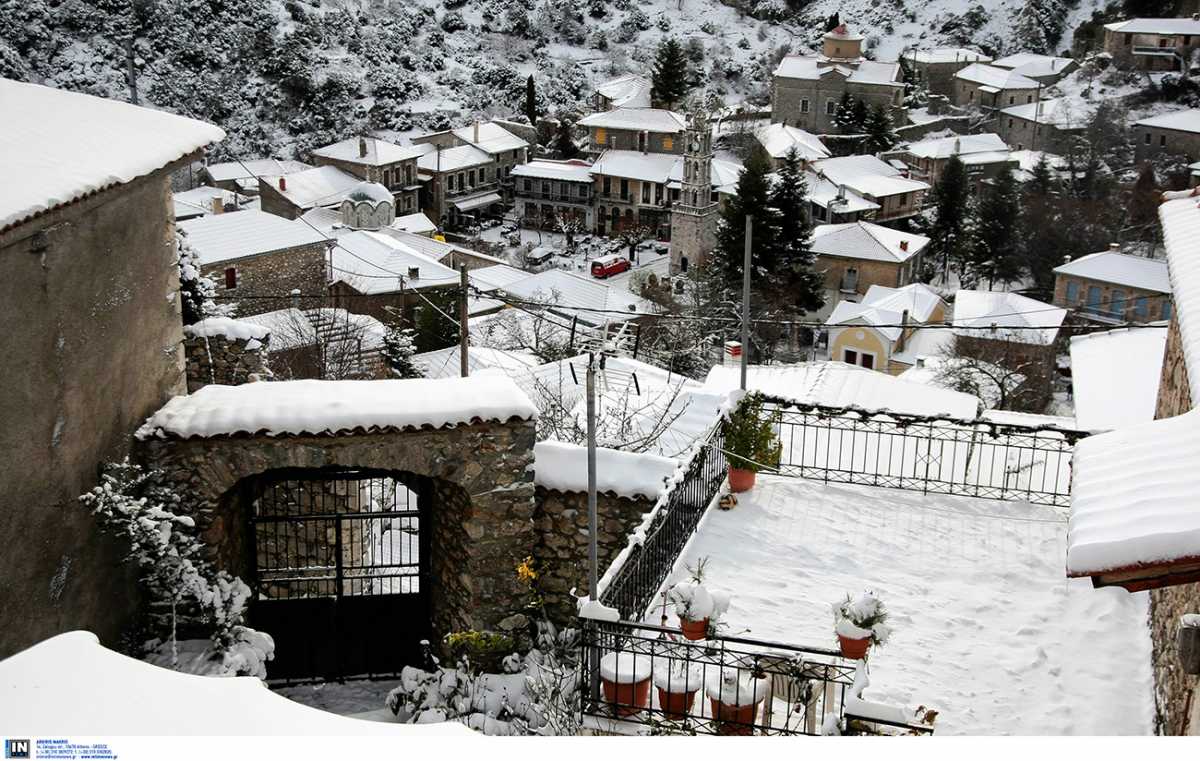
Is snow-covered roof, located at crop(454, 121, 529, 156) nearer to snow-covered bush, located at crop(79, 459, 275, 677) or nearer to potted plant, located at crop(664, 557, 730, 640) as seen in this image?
snow-covered bush, located at crop(79, 459, 275, 677)

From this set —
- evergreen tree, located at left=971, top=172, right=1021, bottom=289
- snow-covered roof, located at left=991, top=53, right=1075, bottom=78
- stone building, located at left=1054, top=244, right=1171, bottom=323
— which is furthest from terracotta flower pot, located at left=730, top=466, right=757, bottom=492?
snow-covered roof, located at left=991, top=53, right=1075, bottom=78

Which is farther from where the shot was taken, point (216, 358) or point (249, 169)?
point (249, 169)

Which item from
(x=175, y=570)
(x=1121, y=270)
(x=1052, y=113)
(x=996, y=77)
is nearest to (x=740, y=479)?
(x=175, y=570)

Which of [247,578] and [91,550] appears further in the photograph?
[247,578]

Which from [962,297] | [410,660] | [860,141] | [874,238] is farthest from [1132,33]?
[410,660]

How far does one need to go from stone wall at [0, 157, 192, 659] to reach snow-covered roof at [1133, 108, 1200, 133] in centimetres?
5767

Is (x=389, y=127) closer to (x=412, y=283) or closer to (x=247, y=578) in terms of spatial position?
(x=412, y=283)

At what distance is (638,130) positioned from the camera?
57594mm

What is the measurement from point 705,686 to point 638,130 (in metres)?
53.5

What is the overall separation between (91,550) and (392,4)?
6475 cm

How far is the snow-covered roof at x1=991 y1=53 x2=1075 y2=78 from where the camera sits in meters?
65.4

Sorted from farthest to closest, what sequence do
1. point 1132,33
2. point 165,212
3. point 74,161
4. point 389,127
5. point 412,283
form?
point 1132,33
point 389,127
point 412,283
point 165,212
point 74,161

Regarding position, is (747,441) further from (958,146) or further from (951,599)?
(958,146)

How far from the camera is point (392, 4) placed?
221ft
